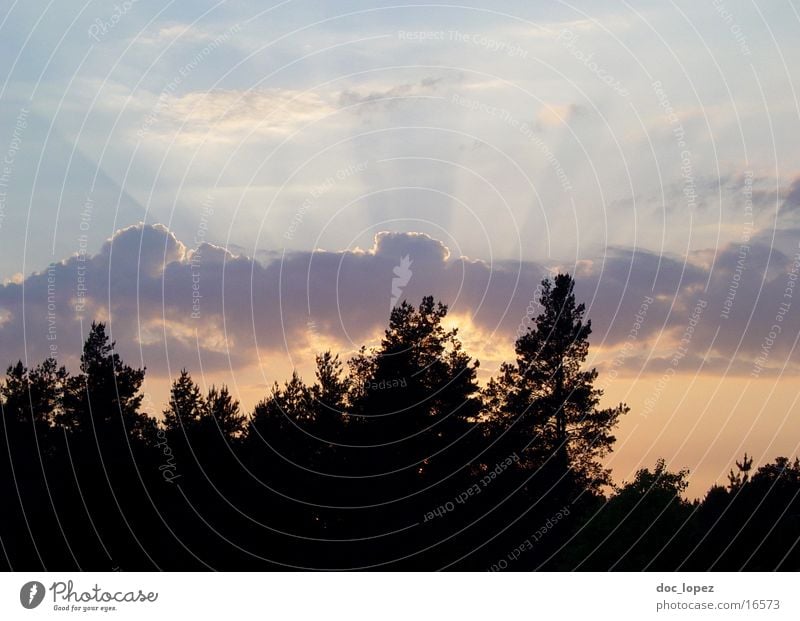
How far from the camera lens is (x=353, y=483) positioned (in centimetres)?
7450

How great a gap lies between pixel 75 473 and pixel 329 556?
1483cm

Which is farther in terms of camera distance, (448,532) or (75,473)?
(448,532)

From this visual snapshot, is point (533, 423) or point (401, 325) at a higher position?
point (401, 325)

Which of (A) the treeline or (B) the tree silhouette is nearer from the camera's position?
(A) the treeline

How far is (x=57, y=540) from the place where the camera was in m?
69.0

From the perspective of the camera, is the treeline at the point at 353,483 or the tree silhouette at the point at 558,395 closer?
the treeline at the point at 353,483

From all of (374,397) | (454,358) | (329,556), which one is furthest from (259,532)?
(454,358)

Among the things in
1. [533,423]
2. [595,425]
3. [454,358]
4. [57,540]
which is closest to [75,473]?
[57,540]

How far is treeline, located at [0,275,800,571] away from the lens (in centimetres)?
6925

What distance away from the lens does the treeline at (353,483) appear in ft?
227
